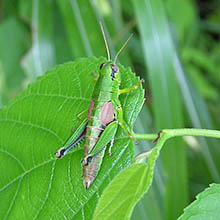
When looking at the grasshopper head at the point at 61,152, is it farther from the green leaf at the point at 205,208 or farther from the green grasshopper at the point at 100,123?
the green leaf at the point at 205,208

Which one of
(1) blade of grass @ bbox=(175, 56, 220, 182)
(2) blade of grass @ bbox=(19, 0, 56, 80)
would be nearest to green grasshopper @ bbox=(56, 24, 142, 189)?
(2) blade of grass @ bbox=(19, 0, 56, 80)

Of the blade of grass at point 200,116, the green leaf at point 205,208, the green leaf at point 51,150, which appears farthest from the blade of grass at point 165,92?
the green leaf at point 205,208

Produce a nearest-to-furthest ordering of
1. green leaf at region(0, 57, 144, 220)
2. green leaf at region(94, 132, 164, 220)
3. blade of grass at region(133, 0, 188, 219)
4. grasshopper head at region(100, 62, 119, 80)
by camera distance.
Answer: green leaf at region(94, 132, 164, 220), green leaf at region(0, 57, 144, 220), grasshopper head at region(100, 62, 119, 80), blade of grass at region(133, 0, 188, 219)

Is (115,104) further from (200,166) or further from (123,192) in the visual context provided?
(200,166)

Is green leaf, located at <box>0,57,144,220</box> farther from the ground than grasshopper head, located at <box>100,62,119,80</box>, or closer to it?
closer to it

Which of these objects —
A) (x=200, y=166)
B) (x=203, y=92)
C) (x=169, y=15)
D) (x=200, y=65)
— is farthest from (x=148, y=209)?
(x=169, y=15)

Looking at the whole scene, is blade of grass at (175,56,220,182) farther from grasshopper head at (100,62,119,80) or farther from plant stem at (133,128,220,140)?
plant stem at (133,128,220,140)
